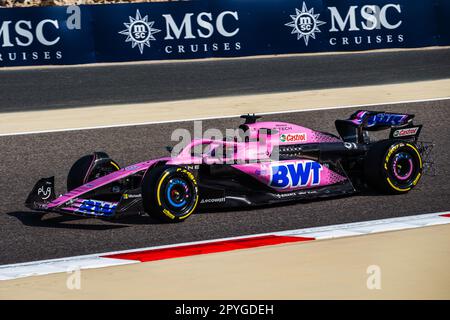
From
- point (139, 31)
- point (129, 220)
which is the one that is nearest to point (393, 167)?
point (129, 220)

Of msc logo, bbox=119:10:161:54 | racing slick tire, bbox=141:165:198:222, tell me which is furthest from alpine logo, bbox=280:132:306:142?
msc logo, bbox=119:10:161:54

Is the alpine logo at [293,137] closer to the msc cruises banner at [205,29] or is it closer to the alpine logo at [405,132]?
the alpine logo at [405,132]

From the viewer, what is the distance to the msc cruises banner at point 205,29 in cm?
2069

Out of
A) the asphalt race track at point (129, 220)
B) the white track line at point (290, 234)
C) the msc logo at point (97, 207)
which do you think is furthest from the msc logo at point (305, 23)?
the msc logo at point (97, 207)

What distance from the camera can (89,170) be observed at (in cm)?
1016

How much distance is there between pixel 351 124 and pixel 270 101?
21.3ft

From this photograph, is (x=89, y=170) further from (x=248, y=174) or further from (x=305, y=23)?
(x=305, y=23)

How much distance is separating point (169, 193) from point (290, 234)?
1.28 metres

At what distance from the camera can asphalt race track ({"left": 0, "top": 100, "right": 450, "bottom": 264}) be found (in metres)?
8.90

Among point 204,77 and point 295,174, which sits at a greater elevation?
point 204,77

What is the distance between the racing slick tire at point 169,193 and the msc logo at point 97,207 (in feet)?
1.09

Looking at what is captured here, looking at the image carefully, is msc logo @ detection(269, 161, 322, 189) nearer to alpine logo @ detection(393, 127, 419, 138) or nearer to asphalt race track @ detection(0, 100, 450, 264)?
asphalt race track @ detection(0, 100, 450, 264)

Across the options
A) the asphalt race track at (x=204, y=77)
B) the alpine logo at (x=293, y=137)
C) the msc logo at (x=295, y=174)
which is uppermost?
the asphalt race track at (x=204, y=77)
